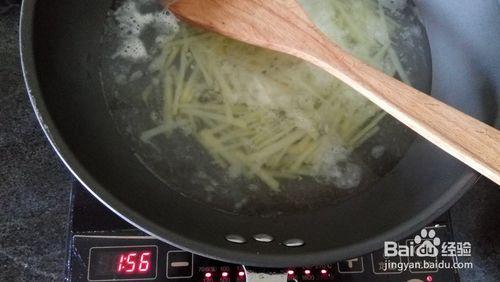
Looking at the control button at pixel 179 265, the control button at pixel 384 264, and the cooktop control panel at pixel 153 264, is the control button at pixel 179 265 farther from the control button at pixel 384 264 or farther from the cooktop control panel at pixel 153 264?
the control button at pixel 384 264

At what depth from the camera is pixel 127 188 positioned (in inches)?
33.7

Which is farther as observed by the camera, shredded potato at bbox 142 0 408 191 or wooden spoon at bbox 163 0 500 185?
shredded potato at bbox 142 0 408 191

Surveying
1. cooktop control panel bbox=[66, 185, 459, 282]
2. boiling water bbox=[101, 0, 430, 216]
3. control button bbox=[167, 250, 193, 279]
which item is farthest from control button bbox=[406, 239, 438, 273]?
control button bbox=[167, 250, 193, 279]

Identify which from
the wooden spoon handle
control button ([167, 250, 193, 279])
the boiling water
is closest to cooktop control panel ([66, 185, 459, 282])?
control button ([167, 250, 193, 279])

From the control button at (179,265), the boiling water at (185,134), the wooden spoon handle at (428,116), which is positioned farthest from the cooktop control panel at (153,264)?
the wooden spoon handle at (428,116)

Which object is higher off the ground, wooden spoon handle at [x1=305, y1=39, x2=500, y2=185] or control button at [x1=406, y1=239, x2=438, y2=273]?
wooden spoon handle at [x1=305, y1=39, x2=500, y2=185]

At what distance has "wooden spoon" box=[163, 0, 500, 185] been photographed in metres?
0.76

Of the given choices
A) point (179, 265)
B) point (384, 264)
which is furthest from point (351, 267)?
point (179, 265)

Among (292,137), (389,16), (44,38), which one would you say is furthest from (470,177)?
(44,38)

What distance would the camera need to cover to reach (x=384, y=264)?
3.07 ft

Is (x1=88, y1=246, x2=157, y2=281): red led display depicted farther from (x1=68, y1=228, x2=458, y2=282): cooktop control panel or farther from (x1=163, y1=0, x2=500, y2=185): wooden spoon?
(x1=163, y1=0, x2=500, y2=185): wooden spoon

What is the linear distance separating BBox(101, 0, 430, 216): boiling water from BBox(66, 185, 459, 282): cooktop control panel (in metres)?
0.10

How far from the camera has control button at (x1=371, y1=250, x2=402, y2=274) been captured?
3.06 feet

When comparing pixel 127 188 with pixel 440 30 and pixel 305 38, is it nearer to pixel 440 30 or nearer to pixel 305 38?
pixel 305 38
